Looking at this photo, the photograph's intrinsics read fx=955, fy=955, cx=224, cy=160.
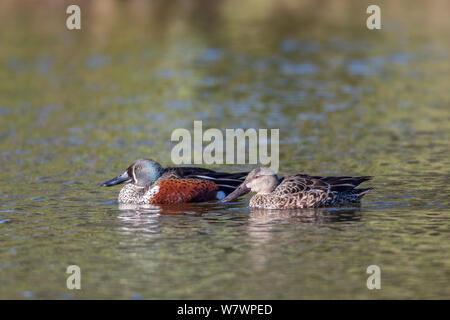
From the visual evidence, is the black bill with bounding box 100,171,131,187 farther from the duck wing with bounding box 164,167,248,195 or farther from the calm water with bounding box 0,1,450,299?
the duck wing with bounding box 164,167,248,195

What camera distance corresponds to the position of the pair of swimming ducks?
46.8 ft

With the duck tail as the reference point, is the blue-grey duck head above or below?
above

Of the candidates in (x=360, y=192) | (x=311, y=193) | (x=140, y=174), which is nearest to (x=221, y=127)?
(x=140, y=174)

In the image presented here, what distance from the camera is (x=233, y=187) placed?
15.3 meters

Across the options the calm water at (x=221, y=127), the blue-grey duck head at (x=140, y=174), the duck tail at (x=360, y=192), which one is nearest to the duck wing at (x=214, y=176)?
the blue-grey duck head at (x=140, y=174)

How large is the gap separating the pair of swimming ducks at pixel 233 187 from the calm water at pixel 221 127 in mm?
279

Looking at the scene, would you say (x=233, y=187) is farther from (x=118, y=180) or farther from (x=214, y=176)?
(x=118, y=180)

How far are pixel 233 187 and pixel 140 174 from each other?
61.6 inches

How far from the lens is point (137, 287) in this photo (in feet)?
34.8

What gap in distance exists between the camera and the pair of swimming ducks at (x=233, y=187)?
14.3 m

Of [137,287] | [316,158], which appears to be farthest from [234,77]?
[137,287]

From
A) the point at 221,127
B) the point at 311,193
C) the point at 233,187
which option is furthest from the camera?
the point at 221,127

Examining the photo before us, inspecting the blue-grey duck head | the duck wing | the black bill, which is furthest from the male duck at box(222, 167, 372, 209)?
the black bill

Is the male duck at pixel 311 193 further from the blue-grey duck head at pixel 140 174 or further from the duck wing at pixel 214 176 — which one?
the blue-grey duck head at pixel 140 174
